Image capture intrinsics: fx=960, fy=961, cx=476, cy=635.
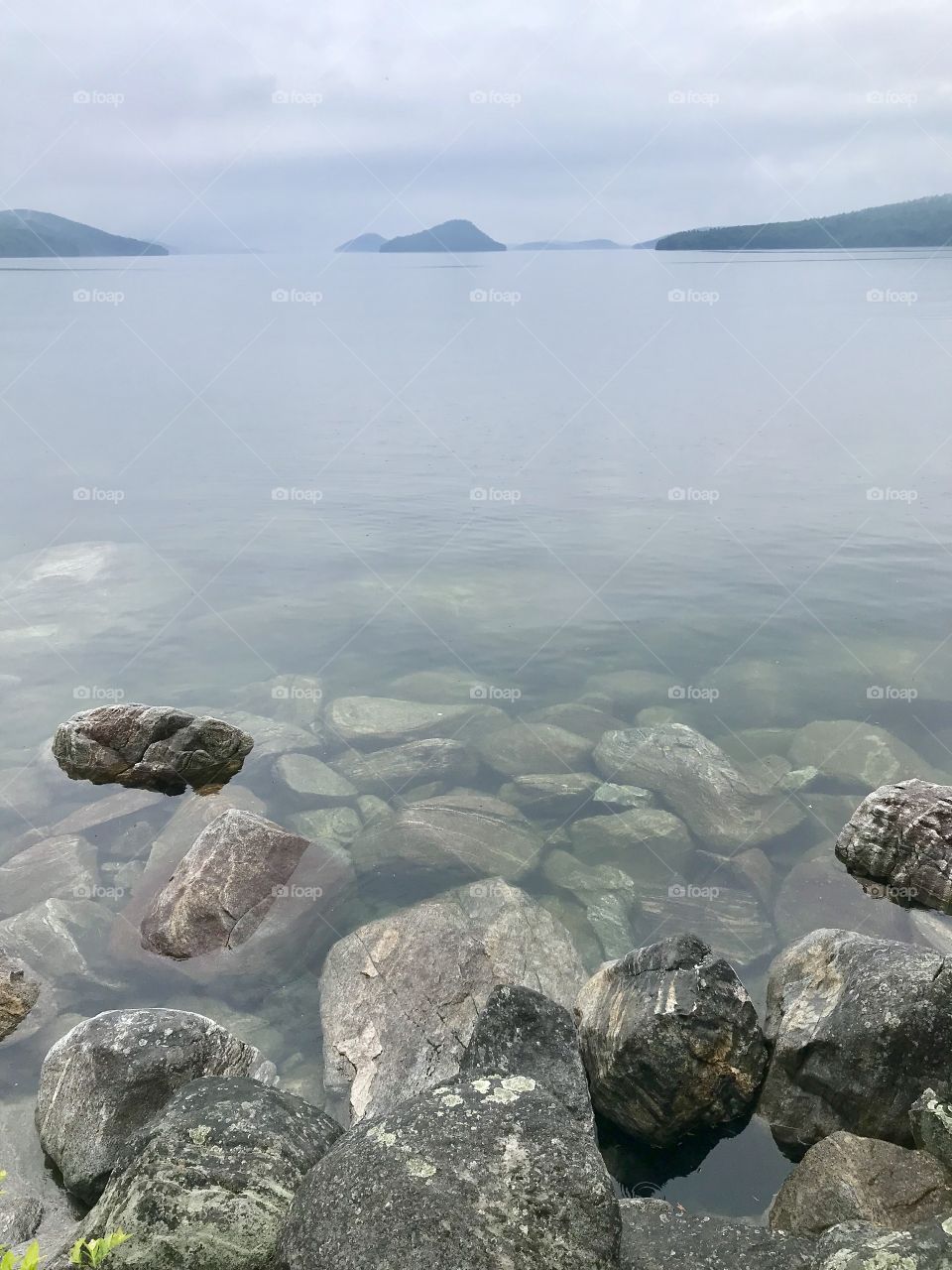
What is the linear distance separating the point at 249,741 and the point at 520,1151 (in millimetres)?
10927

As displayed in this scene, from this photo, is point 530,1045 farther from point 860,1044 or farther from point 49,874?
point 49,874

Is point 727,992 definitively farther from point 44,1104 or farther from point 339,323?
point 339,323

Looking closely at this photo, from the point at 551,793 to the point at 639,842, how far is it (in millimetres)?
1718

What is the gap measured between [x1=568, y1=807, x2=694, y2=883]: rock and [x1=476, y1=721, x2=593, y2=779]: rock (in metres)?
1.53

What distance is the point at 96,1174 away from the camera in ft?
25.0

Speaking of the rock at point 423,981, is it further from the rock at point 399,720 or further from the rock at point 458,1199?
the rock at point 399,720

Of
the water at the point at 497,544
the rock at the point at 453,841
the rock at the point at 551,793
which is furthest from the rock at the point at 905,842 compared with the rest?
the rock at the point at 453,841

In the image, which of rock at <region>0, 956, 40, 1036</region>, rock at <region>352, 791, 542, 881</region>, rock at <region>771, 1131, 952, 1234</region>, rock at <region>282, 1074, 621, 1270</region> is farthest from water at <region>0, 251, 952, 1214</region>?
rock at <region>282, 1074, 621, 1270</region>

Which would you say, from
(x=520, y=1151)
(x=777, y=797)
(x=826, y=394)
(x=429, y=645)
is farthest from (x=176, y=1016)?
(x=826, y=394)

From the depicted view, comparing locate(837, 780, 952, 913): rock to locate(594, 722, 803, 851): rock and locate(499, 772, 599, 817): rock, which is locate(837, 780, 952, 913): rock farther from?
locate(499, 772, 599, 817): rock

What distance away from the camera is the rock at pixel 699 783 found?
13.4 meters

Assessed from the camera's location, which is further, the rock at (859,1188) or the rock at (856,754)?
the rock at (856,754)

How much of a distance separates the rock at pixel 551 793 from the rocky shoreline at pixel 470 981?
0.18ft

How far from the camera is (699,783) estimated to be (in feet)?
46.4
